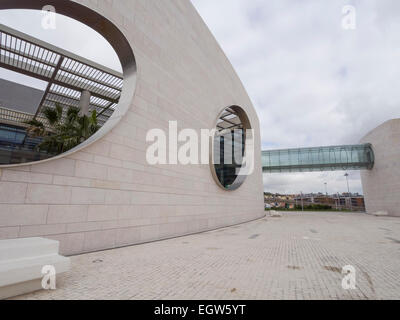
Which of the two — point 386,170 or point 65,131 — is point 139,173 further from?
point 386,170

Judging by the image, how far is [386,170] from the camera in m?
25.0

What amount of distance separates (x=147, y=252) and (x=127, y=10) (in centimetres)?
788

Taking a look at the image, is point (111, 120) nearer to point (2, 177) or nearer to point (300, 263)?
point (2, 177)

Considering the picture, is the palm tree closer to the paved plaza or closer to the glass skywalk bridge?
the paved plaza

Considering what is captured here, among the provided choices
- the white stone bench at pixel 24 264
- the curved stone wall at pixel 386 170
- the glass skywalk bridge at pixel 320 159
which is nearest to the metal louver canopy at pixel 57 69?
the white stone bench at pixel 24 264

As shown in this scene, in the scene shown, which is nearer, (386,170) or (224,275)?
(224,275)

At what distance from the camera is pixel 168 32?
9719 millimetres

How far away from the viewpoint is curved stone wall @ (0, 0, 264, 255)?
4875mm

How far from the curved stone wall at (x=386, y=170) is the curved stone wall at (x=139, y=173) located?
71.0 ft

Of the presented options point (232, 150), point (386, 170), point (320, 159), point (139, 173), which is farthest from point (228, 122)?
point (386, 170)

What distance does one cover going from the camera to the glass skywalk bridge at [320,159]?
1123 inches

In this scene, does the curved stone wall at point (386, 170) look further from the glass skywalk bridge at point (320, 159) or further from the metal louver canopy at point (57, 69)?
the metal louver canopy at point (57, 69)

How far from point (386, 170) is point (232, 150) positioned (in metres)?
19.3
